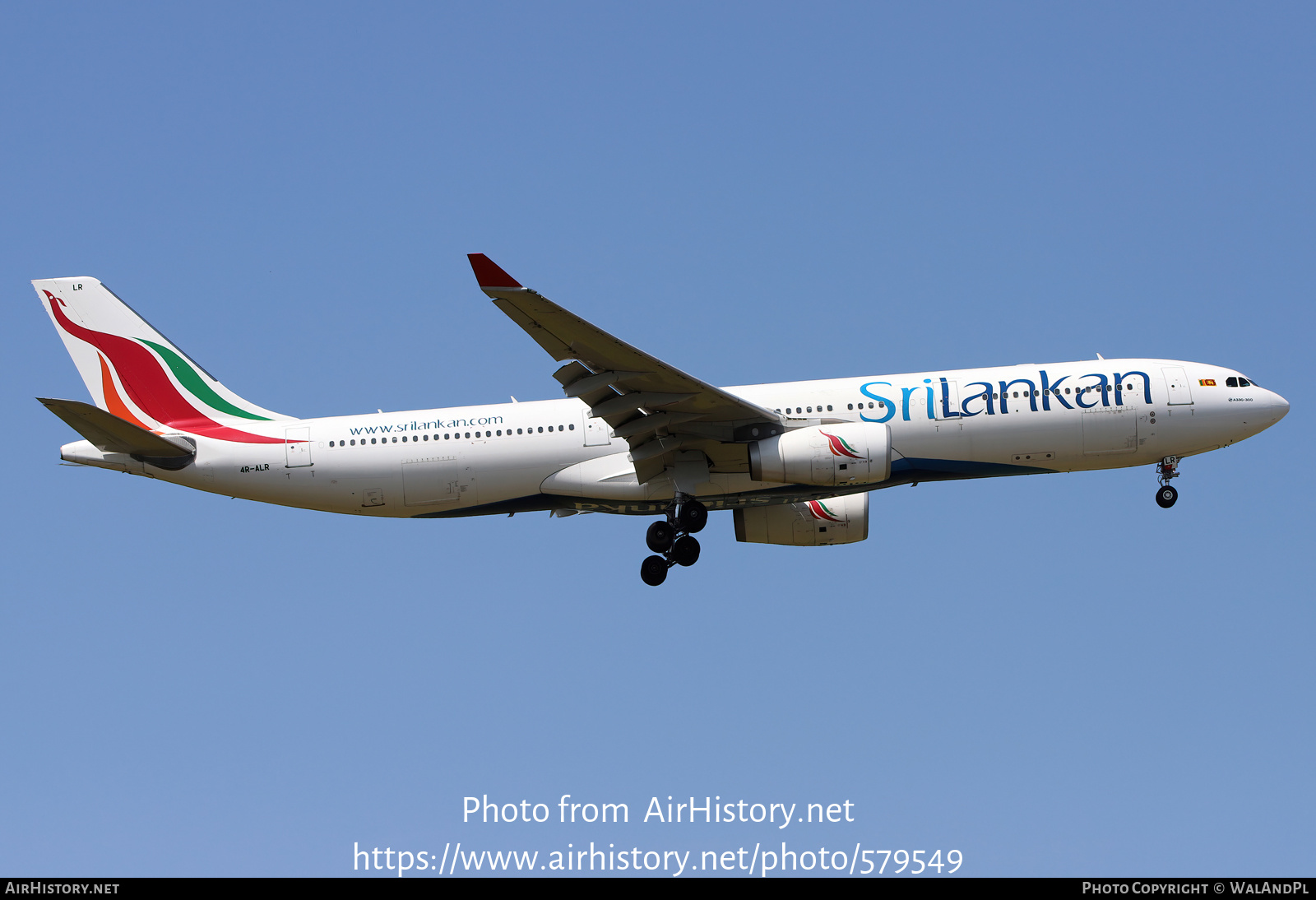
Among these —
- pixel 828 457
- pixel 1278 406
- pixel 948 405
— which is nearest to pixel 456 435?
pixel 828 457

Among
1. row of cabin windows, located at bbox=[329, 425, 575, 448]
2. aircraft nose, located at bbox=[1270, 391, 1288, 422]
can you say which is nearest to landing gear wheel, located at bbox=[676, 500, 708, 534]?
row of cabin windows, located at bbox=[329, 425, 575, 448]

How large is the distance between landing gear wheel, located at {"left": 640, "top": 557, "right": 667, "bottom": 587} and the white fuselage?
1383 millimetres

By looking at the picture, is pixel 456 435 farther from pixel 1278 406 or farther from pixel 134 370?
pixel 1278 406

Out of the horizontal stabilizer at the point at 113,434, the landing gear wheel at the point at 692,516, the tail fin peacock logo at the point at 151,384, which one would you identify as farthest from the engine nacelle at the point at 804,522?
the horizontal stabilizer at the point at 113,434

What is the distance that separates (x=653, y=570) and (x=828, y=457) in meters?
5.54

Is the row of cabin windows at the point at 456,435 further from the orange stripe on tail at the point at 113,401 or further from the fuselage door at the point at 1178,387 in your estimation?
the fuselage door at the point at 1178,387

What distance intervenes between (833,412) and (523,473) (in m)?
7.38

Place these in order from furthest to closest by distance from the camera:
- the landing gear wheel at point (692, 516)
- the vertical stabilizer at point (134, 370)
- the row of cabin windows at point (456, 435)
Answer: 1. the vertical stabilizer at point (134, 370)
2. the row of cabin windows at point (456, 435)
3. the landing gear wheel at point (692, 516)

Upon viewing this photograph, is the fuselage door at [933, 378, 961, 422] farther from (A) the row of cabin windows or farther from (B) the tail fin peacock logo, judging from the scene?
(B) the tail fin peacock logo

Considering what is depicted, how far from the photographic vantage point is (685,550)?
3328 centimetres

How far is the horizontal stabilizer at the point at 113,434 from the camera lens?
29.4 m

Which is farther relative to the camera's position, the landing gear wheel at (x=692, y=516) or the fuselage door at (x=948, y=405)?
the landing gear wheel at (x=692, y=516)

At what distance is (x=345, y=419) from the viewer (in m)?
33.4

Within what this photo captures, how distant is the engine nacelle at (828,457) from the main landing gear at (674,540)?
2239 mm
